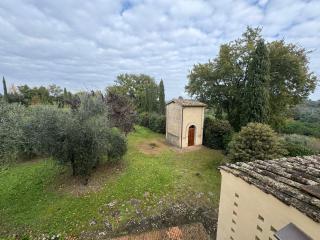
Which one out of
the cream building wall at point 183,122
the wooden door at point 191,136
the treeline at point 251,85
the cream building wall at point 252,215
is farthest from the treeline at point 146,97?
the cream building wall at point 252,215

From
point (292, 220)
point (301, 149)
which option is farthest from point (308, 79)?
point (292, 220)

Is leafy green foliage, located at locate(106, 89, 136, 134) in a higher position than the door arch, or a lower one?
higher

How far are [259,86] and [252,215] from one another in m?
15.7

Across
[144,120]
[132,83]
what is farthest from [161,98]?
[132,83]

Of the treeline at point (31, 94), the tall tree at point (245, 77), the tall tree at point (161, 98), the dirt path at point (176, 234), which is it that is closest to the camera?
the dirt path at point (176, 234)

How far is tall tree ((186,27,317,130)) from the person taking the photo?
18578 mm

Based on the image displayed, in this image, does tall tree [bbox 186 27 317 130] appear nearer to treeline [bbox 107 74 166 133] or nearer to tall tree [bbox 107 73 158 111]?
treeline [bbox 107 74 166 133]

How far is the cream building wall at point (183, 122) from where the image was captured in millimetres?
19031

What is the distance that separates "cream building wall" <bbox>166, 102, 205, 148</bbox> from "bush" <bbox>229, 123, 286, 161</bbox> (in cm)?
722

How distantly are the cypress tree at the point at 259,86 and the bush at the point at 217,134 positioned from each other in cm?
238

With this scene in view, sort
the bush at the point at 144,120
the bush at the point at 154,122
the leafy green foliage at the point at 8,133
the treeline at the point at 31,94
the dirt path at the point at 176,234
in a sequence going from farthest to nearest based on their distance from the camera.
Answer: the treeline at the point at 31,94 → the bush at the point at 144,120 → the bush at the point at 154,122 → the leafy green foliage at the point at 8,133 → the dirt path at the point at 176,234

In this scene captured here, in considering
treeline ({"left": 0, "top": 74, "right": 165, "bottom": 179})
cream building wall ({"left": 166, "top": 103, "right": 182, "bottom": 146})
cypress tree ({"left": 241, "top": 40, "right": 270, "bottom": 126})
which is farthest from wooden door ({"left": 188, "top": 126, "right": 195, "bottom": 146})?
treeline ({"left": 0, "top": 74, "right": 165, "bottom": 179})

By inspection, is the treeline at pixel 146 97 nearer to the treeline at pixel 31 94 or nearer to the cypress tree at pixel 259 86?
the cypress tree at pixel 259 86

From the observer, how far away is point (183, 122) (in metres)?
19.0
